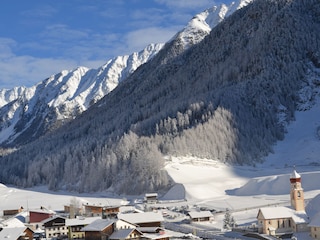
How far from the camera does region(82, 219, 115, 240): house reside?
60406 millimetres

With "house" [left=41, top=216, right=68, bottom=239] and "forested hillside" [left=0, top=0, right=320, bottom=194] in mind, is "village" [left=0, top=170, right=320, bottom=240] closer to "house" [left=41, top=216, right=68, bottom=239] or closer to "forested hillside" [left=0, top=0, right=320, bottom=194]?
"house" [left=41, top=216, right=68, bottom=239]

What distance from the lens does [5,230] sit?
6234 cm

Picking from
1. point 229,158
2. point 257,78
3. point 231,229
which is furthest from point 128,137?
point 231,229

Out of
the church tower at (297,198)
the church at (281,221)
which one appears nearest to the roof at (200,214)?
the church tower at (297,198)

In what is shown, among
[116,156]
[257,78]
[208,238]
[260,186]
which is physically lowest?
[208,238]

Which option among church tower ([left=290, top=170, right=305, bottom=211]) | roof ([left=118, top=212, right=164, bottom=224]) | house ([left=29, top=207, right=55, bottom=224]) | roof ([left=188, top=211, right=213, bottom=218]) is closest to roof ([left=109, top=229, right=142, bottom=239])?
roof ([left=118, top=212, right=164, bottom=224])

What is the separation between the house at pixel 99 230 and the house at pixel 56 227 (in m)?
8.39

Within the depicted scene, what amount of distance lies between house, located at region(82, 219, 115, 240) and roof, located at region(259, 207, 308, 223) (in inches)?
635

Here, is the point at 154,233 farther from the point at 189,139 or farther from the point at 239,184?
the point at 189,139

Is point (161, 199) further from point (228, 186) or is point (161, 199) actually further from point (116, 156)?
point (116, 156)

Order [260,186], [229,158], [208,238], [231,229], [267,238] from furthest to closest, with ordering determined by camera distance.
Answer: [229,158] < [260,186] < [231,229] < [208,238] < [267,238]

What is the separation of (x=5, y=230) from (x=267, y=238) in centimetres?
2673

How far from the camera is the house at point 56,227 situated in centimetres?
7031

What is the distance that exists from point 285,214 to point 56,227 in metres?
26.6
